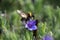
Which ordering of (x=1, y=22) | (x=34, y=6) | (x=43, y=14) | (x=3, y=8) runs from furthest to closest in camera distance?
(x=3, y=8)
(x=34, y=6)
(x=43, y=14)
(x=1, y=22)

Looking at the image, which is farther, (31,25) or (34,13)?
(34,13)

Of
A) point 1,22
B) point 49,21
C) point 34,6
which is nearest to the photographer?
point 1,22

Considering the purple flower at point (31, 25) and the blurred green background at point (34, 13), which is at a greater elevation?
the purple flower at point (31, 25)

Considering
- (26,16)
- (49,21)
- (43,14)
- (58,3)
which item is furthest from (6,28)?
(58,3)

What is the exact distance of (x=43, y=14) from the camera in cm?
162

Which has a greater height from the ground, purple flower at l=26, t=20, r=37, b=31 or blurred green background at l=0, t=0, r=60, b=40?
purple flower at l=26, t=20, r=37, b=31

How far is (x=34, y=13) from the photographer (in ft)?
5.38

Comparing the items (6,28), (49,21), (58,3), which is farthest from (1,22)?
(58,3)

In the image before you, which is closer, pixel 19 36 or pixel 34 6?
pixel 19 36

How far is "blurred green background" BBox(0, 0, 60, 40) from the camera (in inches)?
44.6

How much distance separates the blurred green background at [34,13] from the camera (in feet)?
3.72

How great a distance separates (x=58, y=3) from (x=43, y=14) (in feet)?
0.63

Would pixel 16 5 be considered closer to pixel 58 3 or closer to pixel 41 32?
pixel 58 3

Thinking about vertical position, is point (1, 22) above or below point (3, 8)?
above
